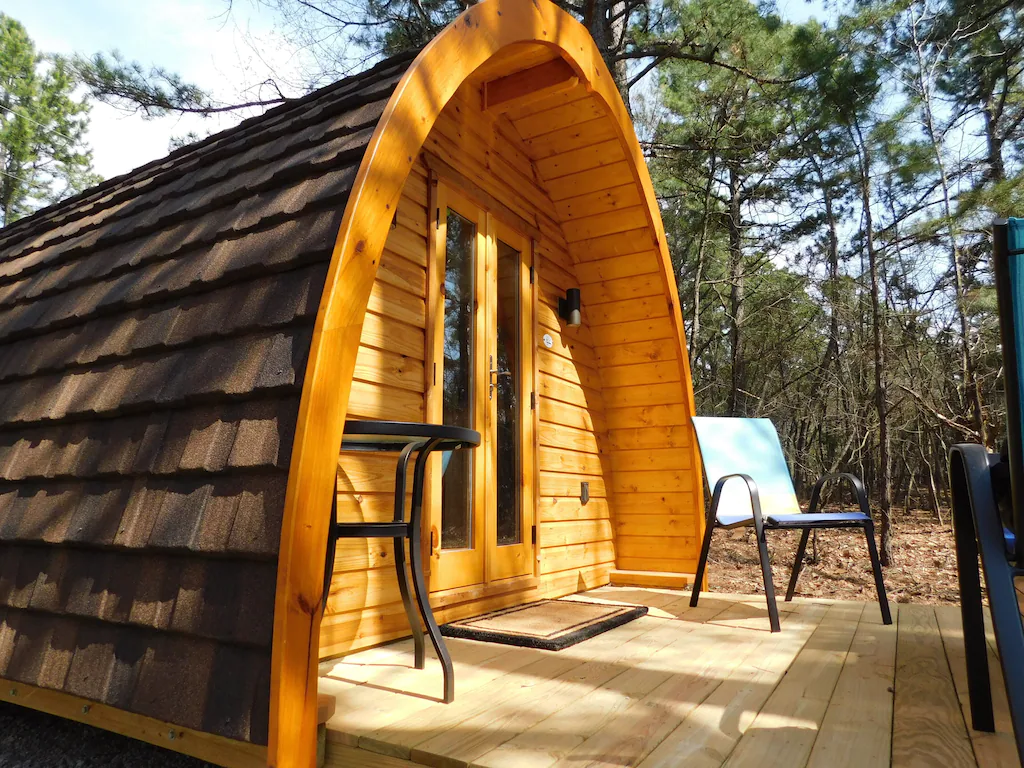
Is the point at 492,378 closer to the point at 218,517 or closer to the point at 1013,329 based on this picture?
the point at 218,517

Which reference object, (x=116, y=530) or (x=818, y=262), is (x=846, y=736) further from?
(x=818, y=262)

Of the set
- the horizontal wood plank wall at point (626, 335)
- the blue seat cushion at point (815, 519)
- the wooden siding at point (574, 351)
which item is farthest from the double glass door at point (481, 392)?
the blue seat cushion at point (815, 519)

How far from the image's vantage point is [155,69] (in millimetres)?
7117

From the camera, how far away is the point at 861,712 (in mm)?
1841

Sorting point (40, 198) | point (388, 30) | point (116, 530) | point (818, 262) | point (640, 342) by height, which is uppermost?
point (40, 198)

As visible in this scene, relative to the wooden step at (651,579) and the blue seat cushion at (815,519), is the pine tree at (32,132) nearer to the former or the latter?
the wooden step at (651,579)

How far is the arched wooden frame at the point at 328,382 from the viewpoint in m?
1.44

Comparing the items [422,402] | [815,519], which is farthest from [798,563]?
[422,402]

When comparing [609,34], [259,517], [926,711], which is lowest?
[926,711]

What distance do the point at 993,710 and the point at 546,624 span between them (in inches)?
64.8

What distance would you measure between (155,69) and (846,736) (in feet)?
27.1

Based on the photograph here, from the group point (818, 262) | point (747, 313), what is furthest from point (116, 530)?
point (818, 262)

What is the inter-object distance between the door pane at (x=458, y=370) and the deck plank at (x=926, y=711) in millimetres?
1849

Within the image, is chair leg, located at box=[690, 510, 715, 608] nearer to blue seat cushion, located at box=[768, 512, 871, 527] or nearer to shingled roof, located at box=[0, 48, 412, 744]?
blue seat cushion, located at box=[768, 512, 871, 527]
